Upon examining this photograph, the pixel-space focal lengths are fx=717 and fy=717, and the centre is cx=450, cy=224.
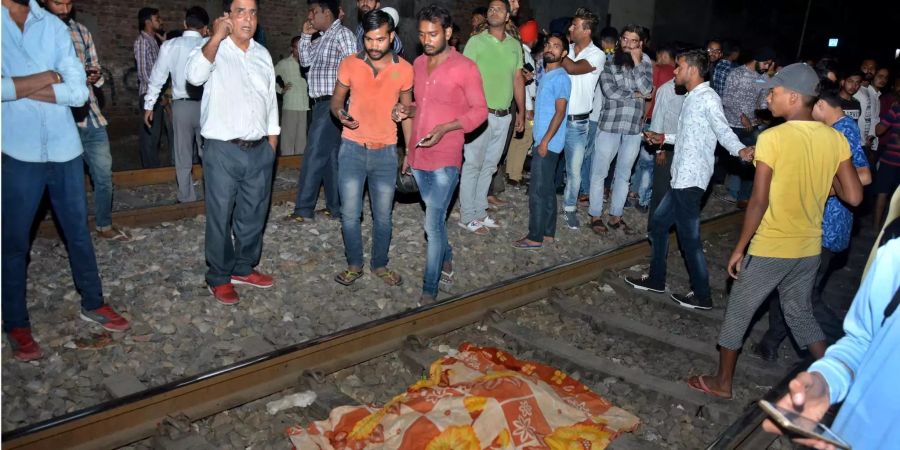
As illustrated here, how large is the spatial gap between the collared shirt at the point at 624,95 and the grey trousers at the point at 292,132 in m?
4.98

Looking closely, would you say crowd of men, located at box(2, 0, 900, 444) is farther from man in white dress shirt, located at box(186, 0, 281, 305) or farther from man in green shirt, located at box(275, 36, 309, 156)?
man in green shirt, located at box(275, 36, 309, 156)

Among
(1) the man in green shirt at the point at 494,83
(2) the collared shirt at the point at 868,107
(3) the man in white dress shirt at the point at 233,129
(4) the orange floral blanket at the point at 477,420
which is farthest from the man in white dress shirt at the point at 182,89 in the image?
(2) the collared shirt at the point at 868,107

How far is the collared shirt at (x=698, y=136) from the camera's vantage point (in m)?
5.93

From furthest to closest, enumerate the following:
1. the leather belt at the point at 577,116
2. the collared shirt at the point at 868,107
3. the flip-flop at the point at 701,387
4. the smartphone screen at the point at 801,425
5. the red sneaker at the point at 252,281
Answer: the collared shirt at the point at 868,107
the leather belt at the point at 577,116
the red sneaker at the point at 252,281
the flip-flop at the point at 701,387
the smartphone screen at the point at 801,425

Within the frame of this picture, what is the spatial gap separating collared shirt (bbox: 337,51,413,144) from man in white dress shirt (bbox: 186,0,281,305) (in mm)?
628

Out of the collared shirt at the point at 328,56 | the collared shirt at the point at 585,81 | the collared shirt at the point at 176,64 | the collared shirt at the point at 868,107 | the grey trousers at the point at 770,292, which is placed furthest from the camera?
the collared shirt at the point at 868,107

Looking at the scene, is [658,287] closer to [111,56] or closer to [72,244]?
[72,244]

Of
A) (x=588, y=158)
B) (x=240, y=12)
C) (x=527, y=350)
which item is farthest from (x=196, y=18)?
(x=588, y=158)

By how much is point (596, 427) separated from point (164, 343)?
305 centimetres

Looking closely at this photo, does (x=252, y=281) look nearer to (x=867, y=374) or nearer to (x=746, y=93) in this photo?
(x=867, y=374)

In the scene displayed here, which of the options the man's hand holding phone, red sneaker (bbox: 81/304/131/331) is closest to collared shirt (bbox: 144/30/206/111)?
the man's hand holding phone

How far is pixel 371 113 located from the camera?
5.89m

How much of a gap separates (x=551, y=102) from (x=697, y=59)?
188cm

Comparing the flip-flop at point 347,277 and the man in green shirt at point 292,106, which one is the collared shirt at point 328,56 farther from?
the man in green shirt at point 292,106
